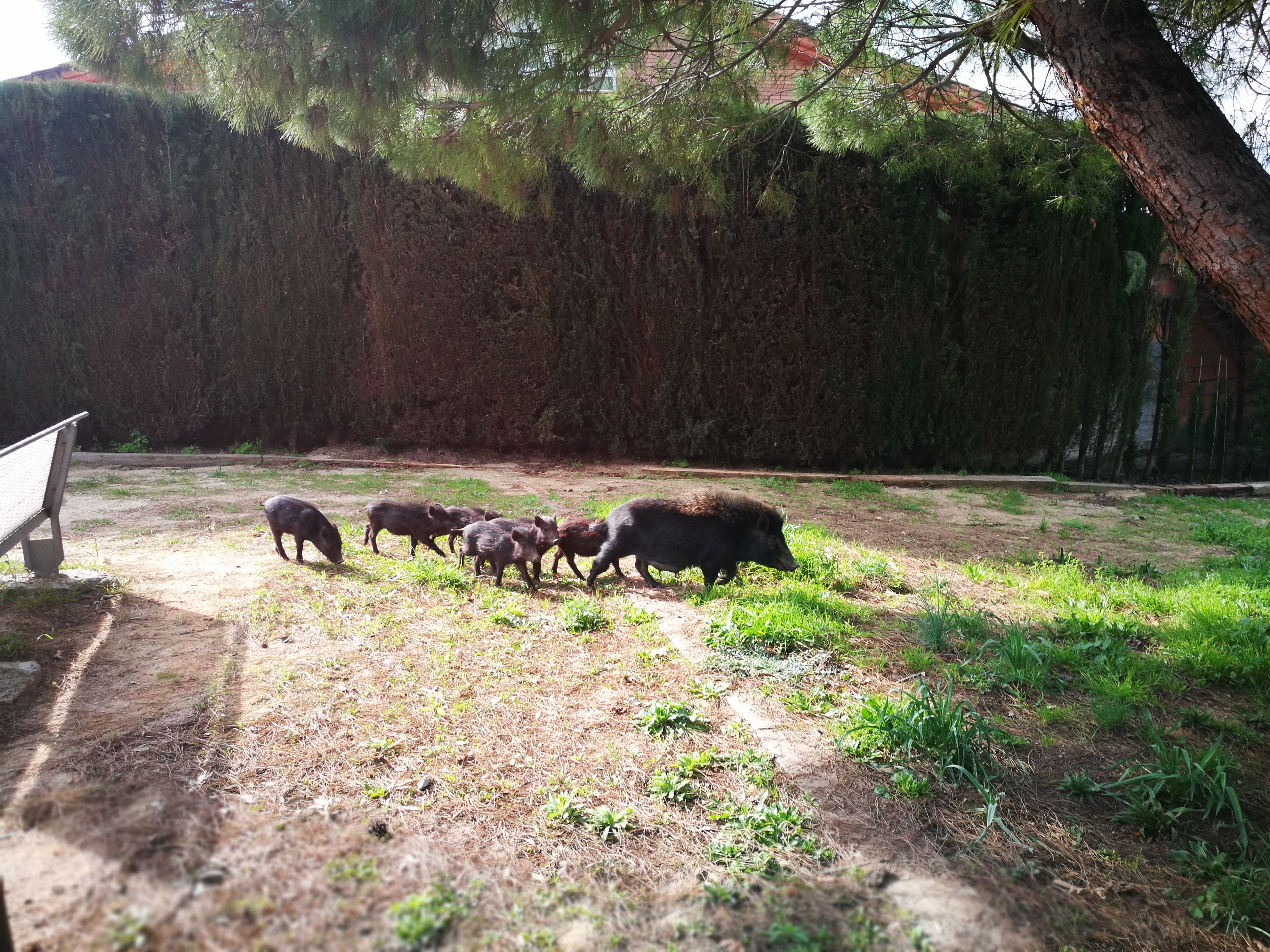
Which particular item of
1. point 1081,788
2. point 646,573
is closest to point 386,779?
point 1081,788

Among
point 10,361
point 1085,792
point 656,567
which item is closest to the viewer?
point 1085,792

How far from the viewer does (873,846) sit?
2381 millimetres

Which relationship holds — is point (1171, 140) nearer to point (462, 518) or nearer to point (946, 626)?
point (946, 626)

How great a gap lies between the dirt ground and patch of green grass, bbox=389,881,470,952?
38mm

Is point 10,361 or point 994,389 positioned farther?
point 10,361

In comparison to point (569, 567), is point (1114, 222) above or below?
above

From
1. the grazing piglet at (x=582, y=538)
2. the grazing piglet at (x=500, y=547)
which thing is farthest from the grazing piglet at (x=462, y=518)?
the grazing piglet at (x=582, y=538)

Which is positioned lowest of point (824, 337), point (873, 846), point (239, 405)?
point (873, 846)

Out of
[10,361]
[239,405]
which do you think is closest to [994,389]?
[239,405]

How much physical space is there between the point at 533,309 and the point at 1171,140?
8.66 metres

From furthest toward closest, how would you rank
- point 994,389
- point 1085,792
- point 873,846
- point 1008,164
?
point 994,389 → point 1008,164 → point 1085,792 → point 873,846

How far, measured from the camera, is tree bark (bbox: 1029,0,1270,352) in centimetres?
290

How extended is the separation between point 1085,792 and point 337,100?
4.93 metres

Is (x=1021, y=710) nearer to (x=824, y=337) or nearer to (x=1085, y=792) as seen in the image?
(x=1085, y=792)
